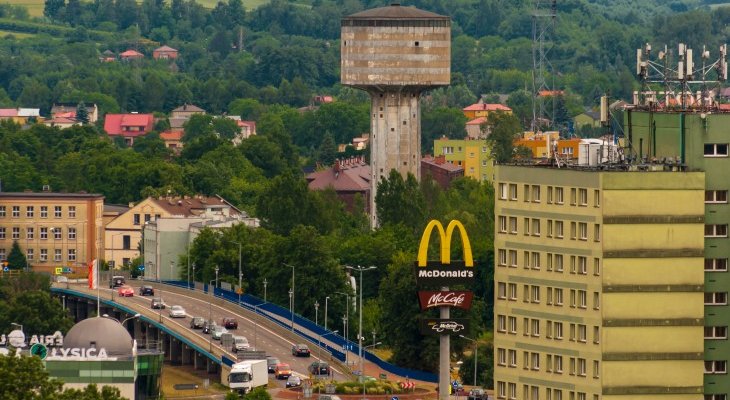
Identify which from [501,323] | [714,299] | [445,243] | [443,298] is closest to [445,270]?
[443,298]

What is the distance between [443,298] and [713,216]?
18.7 metres

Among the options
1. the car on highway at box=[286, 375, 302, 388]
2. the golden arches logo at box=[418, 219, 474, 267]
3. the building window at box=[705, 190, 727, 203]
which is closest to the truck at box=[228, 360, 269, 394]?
the car on highway at box=[286, 375, 302, 388]

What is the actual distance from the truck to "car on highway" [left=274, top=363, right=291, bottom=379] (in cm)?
684

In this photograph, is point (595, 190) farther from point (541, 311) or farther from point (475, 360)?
point (475, 360)

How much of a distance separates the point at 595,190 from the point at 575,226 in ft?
7.07

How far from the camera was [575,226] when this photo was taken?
135375 mm

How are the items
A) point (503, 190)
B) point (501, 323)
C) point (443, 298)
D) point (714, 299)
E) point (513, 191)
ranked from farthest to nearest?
point (443, 298)
point (503, 190)
point (513, 191)
point (501, 323)
point (714, 299)

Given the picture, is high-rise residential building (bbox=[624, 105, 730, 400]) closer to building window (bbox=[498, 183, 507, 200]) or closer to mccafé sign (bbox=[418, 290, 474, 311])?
building window (bbox=[498, 183, 507, 200])

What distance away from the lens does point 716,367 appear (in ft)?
442

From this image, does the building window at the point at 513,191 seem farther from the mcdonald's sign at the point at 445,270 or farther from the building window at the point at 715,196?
the building window at the point at 715,196

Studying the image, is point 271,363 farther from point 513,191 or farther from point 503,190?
point 513,191

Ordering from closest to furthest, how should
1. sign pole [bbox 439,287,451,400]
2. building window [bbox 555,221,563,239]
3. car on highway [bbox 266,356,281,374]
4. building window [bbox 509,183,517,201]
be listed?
building window [bbox 555,221,563,239], building window [bbox 509,183,517,201], sign pole [bbox 439,287,451,400], car on highway [bbox 266,356,281,374]

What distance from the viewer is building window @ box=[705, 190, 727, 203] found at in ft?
443

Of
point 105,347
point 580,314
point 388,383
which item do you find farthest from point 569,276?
point 388,383
